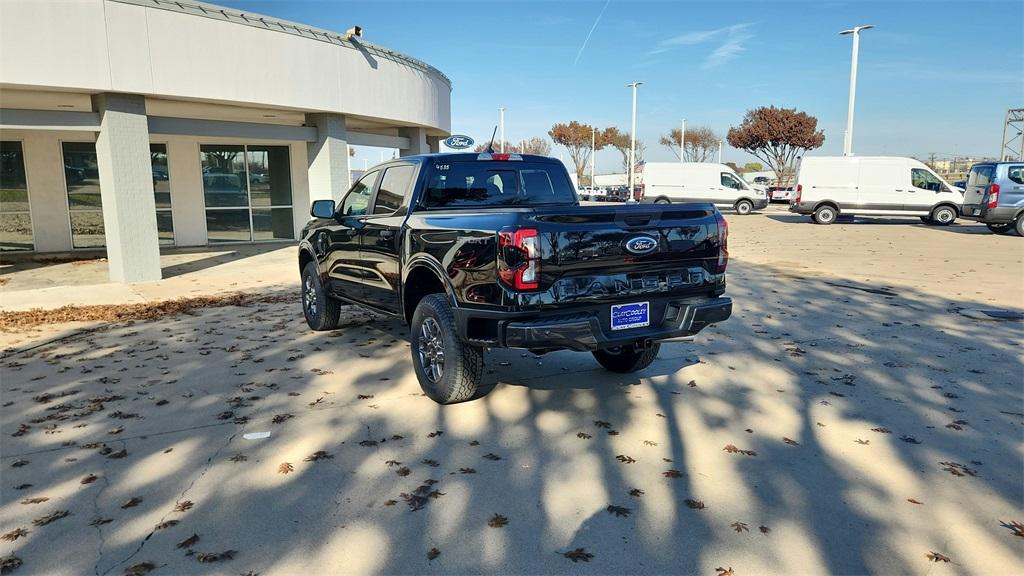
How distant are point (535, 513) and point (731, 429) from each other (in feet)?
5.81

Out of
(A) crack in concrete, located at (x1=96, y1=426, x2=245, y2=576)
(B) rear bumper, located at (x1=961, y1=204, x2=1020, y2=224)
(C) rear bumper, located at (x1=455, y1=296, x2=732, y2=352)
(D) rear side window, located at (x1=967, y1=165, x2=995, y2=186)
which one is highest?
(D) rear side window, located at (x1=967, y1=165, x2=995, y2=186)

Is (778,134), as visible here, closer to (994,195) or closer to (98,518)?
Answer: (994,195)

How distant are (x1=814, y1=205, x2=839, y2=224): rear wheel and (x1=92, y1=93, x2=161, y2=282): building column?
20.9 metres

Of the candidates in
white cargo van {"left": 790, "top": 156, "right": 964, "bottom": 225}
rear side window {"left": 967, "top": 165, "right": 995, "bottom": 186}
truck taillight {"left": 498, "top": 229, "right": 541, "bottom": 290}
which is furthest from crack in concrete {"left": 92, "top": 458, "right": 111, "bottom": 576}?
white cargo van {"left": 790, "top": 156, "right": 964, "bottom": 225}

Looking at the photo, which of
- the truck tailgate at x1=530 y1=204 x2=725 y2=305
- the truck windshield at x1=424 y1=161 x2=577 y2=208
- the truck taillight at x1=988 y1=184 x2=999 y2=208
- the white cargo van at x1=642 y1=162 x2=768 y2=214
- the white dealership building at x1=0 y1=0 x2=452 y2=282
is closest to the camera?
the truck tailgate at x1=530 y1=204 x2=725 y2=305

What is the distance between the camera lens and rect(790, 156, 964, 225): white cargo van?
22.2 meters

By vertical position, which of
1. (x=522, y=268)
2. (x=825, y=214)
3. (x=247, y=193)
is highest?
(x=247, y=193)

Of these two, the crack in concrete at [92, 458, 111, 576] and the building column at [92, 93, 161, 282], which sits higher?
the building column at [92, 93, 161, 282]

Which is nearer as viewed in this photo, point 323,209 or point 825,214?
point 323,209

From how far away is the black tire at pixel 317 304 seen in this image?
7.22m

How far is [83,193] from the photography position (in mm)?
16359

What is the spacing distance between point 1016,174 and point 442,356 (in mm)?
19787

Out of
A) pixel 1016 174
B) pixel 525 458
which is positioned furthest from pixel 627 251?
pixel 1016 174

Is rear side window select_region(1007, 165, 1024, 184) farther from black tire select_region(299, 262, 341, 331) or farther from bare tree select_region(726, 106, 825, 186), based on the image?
bare tree select_region(726, 106, 825, 186)
